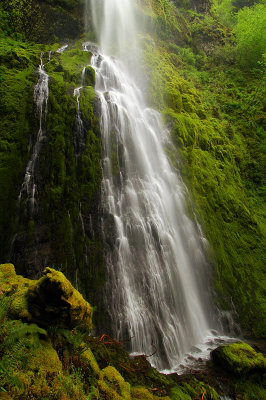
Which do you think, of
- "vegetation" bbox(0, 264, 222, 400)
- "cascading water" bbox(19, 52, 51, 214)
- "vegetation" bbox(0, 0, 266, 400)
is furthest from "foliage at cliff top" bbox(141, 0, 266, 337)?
"vegetation" bbox(0, 264, 222, 400)

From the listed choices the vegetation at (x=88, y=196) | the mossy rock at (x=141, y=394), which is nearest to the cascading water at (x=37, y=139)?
the vegetation at (x=88, y=196)

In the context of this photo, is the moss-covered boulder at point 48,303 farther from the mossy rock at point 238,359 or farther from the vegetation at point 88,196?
the mossy rock at point 238,359

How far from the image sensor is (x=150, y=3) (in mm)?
19672

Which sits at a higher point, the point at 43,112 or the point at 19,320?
the point at 43,112

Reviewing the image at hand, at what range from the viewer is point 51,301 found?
281 centimetres

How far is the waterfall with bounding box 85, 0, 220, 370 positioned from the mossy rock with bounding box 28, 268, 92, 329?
2.53 meters

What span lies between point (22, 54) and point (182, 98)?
322 inches

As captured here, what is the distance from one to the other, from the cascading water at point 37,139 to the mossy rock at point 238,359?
5.94 meters

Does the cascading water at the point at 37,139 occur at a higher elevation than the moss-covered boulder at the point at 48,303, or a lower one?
higher

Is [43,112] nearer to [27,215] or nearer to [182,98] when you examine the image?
[27,215]

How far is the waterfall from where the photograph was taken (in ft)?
20.5

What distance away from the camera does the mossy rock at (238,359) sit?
534 centimetres

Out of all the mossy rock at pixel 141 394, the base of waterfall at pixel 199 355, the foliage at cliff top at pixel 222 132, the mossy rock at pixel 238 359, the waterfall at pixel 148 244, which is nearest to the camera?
the mossy rock at pixel 141 394

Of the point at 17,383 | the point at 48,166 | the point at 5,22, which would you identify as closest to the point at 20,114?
the point at 48,166
